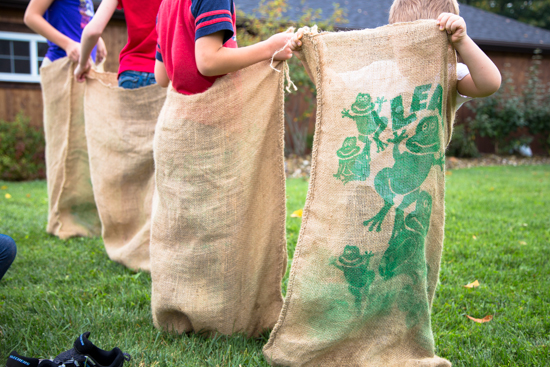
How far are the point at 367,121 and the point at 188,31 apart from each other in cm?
86

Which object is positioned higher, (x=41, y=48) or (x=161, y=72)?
(x=41, y=48)

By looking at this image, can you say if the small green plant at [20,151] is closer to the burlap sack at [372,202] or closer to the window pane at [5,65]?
the window pane at [5,65]

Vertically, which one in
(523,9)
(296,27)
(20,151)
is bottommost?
(20,151)

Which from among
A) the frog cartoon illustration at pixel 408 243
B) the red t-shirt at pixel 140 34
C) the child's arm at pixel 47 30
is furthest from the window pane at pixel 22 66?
the frog cartoon illustration at pixel 408 243

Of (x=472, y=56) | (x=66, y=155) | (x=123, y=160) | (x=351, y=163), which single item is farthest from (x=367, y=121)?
(x=66, y=155)

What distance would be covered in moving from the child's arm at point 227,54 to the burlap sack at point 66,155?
7.02 ft

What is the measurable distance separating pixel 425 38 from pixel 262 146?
0.80 meters

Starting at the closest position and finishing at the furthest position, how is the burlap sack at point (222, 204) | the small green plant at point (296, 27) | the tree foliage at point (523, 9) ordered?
the burlap sack at point (222, 204) → the small green plant at point (296, 27) → the tree foliage at point (523, 9)

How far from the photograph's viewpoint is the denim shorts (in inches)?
110

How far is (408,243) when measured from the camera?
5.34 feet

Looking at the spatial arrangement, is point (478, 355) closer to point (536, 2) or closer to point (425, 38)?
point (425, 38)

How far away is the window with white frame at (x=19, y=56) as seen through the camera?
9.46 m

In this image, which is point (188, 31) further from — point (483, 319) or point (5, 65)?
point (5, 65)

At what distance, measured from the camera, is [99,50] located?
3271 mm
